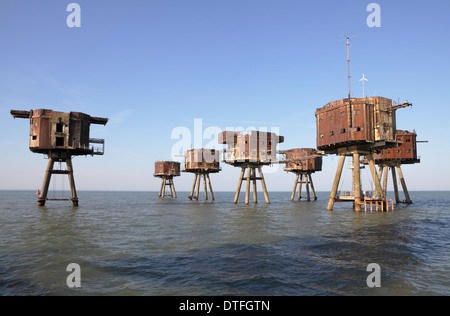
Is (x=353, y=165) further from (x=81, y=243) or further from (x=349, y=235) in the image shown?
(x=81, y=243)

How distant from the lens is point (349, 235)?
19.6 metres

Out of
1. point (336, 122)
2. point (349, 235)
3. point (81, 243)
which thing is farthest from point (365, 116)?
point (81, 243)

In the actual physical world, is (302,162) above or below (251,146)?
below

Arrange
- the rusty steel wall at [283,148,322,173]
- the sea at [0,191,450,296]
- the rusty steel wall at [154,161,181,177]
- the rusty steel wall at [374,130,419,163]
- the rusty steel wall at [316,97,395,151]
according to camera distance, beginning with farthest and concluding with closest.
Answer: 1. the rusty steel wall at [154,161,181,177]
2. the rusty steel wall at [283,148,322,173]
3. the rusty steel wall at [374,130,419,163]
4. the rusty steel wall at [316,97,395,151]
5. the sea at [0,191,450,296]

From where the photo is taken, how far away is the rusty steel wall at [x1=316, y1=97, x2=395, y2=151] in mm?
33500

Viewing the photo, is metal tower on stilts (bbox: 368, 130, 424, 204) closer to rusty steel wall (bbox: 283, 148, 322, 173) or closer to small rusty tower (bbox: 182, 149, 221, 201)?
rusty steel wall (bbox: 283, 148, 322, 173)

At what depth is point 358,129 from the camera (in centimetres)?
3366

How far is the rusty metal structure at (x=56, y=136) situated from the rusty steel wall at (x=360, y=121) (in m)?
33.6

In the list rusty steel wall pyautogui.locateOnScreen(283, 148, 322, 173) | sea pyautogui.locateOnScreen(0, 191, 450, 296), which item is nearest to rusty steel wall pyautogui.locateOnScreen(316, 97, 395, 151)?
sea pyautogui.locateOnScreen(0, 191, 450, 296)

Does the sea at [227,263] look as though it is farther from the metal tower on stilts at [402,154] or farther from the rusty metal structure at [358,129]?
the metal tower on stilts at [402,154]

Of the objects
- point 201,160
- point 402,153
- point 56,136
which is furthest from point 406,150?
point 56,136

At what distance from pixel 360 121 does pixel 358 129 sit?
0.91 m

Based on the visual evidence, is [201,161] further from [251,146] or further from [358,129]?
[358,129]
